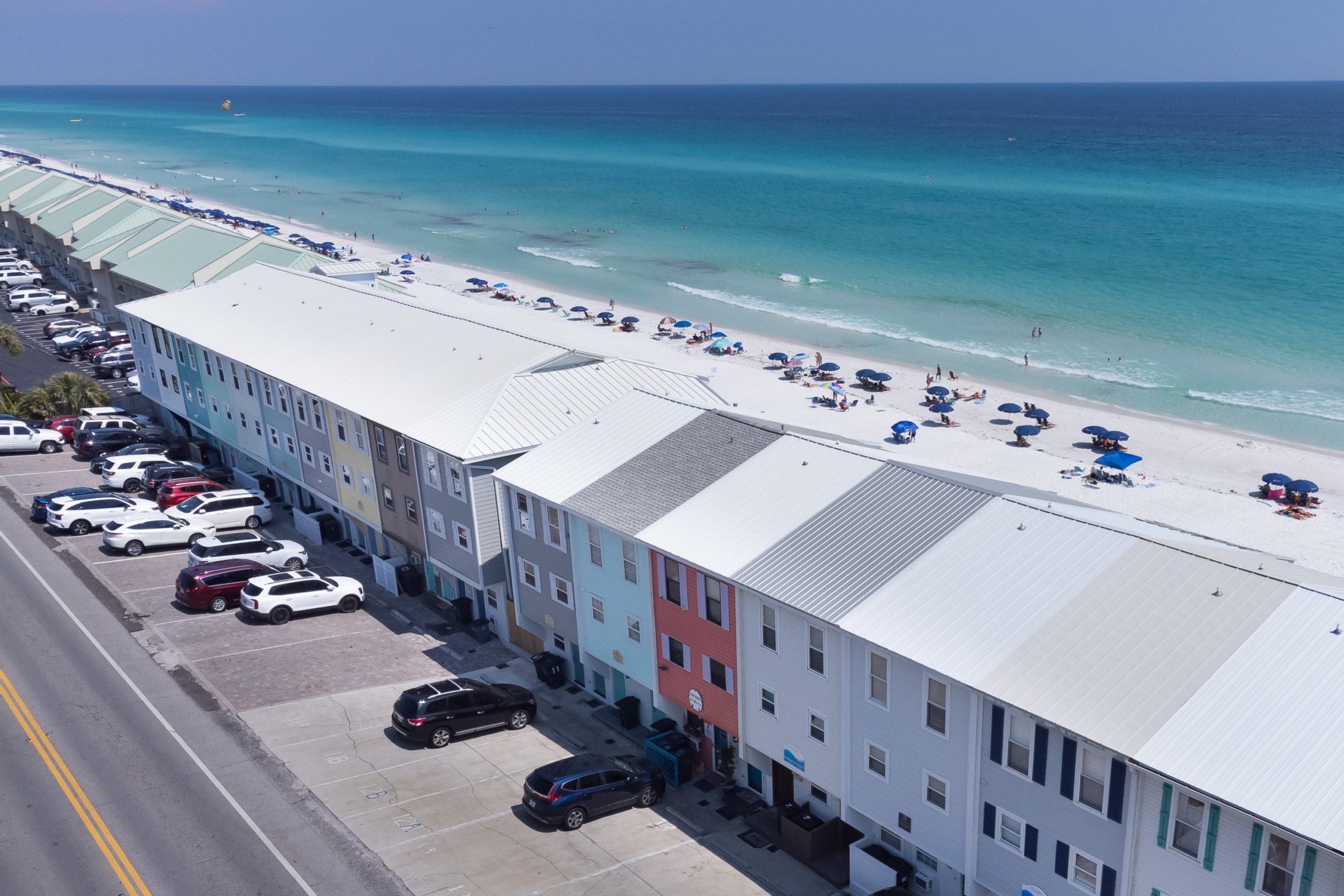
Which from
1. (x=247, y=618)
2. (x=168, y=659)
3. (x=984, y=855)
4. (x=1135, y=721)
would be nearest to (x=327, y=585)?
(x=247, y=618)

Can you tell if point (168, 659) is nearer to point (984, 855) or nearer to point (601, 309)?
point (984, 855)

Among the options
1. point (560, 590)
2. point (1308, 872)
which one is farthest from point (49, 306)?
point (1308, 872)

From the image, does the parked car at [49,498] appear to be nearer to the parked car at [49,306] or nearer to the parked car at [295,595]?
the parked car at [295,595]

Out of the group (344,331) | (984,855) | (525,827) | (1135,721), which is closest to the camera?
(1135,721)

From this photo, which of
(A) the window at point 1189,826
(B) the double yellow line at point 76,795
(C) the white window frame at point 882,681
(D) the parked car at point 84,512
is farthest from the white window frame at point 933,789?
(D) the parked car at point 84,512

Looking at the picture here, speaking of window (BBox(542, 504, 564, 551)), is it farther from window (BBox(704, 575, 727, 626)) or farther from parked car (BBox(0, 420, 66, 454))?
parked car (BBox(0, 420, 66, 454))

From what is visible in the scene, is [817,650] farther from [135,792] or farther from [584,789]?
[135,792]
